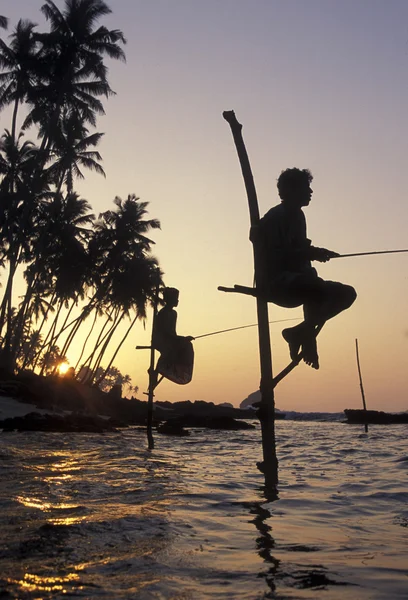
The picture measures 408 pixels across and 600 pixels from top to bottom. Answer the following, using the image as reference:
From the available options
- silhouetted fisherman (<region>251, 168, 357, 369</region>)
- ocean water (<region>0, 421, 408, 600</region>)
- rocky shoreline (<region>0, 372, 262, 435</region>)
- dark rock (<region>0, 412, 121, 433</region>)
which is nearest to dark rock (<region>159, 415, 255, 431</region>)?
rocky shoreline (<region>0, 372, 262, 435</region>)

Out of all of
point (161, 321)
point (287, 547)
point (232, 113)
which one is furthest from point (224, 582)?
point (161, 321)

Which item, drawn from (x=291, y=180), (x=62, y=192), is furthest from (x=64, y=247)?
(x=291, y=180)

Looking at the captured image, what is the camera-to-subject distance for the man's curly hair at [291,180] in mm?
5895

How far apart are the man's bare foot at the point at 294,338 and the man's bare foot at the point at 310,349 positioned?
0.13ft

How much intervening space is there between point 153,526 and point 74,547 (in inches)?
29.7

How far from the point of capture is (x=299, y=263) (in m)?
5.71

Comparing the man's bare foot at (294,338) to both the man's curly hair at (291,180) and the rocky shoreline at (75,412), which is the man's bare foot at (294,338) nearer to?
the man's curly hair at (291,180)

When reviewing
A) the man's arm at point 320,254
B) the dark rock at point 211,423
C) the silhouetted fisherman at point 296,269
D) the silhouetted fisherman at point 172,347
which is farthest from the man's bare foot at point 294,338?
the dark rock at point 211,423

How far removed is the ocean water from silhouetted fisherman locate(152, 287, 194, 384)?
6.17 meters

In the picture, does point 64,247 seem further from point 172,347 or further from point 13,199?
point 172,347

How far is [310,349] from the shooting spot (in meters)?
5.91

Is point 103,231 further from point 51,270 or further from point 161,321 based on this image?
point 161,321

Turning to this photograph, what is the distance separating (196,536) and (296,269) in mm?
2982

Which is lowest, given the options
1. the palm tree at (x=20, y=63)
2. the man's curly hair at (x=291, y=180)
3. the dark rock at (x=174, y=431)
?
the dark rock at (x=174, y=431)
